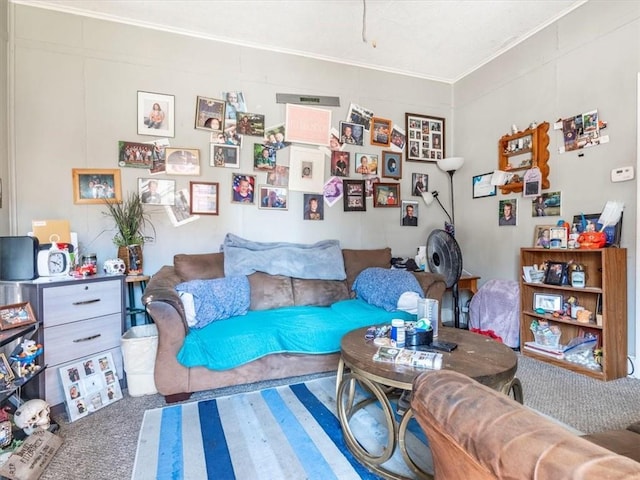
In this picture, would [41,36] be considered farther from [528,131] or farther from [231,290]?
[528,131]

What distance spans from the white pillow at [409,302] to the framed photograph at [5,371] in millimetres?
2246

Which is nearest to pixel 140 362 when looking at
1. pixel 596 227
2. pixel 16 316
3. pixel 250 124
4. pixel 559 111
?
pixel 16 316

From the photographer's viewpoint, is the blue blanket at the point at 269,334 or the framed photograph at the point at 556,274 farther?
the framed photograph at the point at 556,274

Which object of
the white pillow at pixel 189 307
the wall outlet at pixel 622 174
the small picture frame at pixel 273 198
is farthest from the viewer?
the small picture frame at pixel 273 198

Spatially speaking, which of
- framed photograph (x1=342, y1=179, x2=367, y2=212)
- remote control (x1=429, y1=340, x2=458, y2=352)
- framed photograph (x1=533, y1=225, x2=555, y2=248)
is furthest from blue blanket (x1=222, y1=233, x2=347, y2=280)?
framed photograph (x1=533, y1=225, x2=555, y2=248)

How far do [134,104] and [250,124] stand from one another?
3.14ft

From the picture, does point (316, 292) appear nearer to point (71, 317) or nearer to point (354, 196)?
point (354, 196)

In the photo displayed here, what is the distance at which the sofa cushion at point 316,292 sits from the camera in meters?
2.83

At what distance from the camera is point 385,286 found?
8.70ft

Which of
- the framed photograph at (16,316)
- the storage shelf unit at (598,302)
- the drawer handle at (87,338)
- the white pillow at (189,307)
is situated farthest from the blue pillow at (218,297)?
the storage shelf unit at (598,302)

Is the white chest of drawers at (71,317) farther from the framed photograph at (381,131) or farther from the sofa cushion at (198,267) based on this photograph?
the framed photograph at (381,131)

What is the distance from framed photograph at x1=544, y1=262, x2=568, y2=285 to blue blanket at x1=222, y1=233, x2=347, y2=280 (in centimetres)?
163

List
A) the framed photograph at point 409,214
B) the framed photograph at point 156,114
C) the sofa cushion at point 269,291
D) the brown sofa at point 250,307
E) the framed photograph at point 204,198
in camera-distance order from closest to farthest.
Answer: the brown sofa at point 250,307 < the sofa cushion at point 269,291 < the framed photograph at point 156,114 < the framed photograph at point 204,198 < the framed photograph at point 409,214

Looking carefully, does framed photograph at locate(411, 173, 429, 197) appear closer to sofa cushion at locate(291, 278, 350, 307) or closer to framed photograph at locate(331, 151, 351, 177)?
framed photograph at locate(331, 151, 351, 177)
